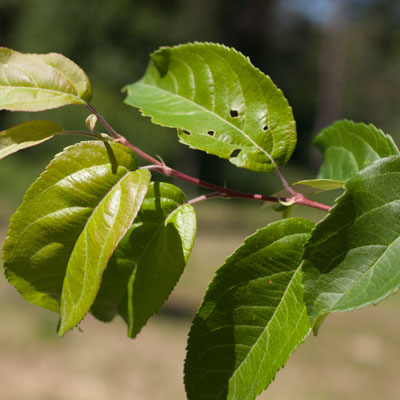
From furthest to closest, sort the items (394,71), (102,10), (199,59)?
(394,71) → (102,10) → (199,59)

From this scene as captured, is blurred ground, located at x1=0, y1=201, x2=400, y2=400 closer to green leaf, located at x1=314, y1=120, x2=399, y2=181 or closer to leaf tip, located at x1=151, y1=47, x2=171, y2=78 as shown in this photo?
green leaf, located at x1=314, y1=120, x2=399, y2=181

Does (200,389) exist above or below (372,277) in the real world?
below

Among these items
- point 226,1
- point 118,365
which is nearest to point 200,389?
point 118,365

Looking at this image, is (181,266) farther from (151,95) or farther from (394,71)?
(394,71)

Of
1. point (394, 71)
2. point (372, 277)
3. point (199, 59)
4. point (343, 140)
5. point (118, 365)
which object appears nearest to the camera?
point (372, 277)

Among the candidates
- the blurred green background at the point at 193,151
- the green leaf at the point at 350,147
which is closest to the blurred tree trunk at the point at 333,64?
the blurred green background at the point at 193,151

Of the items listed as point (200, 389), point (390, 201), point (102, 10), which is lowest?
point (102, 10)

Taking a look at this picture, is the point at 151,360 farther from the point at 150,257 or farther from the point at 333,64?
the point at 333,64
